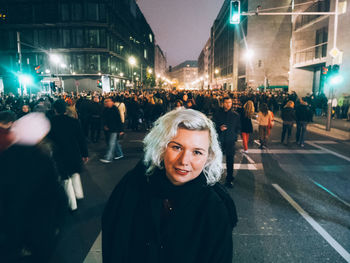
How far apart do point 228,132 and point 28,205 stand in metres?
4.75

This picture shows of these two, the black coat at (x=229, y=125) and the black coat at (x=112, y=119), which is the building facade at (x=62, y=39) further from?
the black coat at (x=229, y=125)

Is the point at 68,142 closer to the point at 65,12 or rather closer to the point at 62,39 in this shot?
the point at 62,39

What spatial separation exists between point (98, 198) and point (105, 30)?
160ft

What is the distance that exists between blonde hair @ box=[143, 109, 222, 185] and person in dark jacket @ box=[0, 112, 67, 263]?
1563 millimetres

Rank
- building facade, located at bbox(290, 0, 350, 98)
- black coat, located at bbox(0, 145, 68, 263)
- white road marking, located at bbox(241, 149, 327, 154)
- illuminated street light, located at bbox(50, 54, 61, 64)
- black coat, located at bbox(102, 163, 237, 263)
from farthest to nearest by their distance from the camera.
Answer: illuminated street light, located at bbox(50, 54, 61, 64)
building facade, located at bbox(290, 0, 350, 98)
white road marking, located at bbox(241, 149, 327, 154)
black coat, located at bbox(0, 145, 68, 263)
black coat, located at bbox(102, 163, 237, 263)

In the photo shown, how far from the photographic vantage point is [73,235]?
4.19m

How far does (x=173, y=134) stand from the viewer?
5.11ft

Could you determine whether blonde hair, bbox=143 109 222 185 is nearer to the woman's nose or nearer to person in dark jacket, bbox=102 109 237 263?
person in dark jacket, bbox=102 109 237 263

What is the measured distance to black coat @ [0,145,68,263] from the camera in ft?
8.21

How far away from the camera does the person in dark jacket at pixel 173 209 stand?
1.45 m

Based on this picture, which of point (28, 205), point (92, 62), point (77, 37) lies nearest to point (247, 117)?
point (28, 205)

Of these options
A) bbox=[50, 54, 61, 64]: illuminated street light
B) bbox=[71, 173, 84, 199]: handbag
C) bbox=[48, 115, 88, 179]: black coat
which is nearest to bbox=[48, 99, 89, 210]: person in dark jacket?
bbox=[48, 115, 88, 179]: black coat

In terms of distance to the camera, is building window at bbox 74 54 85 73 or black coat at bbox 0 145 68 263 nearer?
black coat at bbox 0 145 68 263

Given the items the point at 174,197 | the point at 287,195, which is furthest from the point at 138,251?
the point at 287,195
